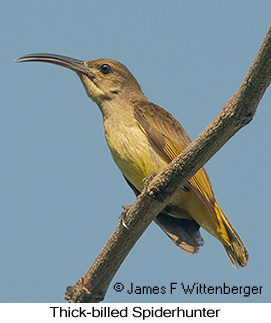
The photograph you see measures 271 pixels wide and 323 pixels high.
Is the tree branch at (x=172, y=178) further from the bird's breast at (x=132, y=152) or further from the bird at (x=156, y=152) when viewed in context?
the bird at (x=156, y=152)

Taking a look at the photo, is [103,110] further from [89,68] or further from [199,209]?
[199,209]

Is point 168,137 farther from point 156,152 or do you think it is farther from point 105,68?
point 105,68

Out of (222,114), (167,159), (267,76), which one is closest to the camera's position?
(267,76)

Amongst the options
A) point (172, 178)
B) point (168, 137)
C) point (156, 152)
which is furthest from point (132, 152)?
point (172, 178)

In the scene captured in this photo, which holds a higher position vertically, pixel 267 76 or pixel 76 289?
pixel 267 76

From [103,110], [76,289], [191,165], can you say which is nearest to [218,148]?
[191,165]
